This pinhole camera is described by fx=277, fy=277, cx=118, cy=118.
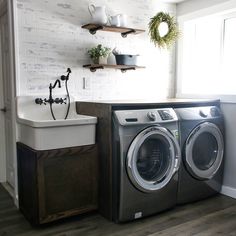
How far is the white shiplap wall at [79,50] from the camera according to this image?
2.75 meters

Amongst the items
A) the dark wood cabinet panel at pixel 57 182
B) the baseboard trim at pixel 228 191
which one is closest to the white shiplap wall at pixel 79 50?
the dark wood cabinet panel at pixel 57 182

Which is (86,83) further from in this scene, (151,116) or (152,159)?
(152,159)

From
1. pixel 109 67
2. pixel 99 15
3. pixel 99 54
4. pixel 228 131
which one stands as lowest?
pixel 228 131

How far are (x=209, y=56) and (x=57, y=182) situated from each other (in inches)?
96.6

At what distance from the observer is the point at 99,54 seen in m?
2.97

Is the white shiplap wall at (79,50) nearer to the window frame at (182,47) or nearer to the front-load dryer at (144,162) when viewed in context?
the window frame at (182,47)

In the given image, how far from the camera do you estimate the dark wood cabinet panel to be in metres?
2.29

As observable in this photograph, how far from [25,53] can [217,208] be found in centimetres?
246

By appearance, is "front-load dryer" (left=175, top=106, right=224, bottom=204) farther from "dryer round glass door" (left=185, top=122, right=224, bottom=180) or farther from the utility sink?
the utility sink

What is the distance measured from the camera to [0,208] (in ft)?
9.09

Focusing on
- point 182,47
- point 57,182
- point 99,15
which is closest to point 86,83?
point 99,15

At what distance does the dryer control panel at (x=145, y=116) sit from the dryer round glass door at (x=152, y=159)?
84 mm

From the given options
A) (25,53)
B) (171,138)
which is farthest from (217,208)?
(25,53)

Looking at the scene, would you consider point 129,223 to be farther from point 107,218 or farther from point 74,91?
Result: point 74,91
